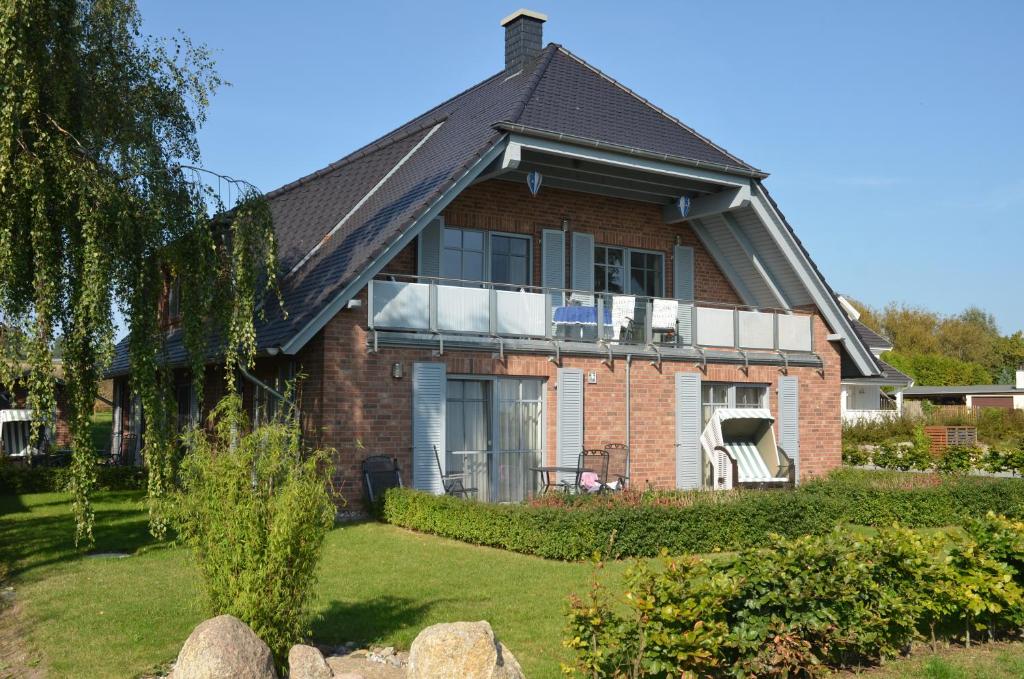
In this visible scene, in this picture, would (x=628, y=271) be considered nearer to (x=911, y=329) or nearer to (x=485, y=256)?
(x=485, y=256)

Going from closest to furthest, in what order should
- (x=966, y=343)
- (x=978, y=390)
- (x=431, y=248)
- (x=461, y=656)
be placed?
(x=461, y=656) < (x=431, y=248) < (x=978, y=390) < (x=966, y=343)

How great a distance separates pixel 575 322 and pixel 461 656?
11.2 m

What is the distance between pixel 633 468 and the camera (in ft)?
56.0

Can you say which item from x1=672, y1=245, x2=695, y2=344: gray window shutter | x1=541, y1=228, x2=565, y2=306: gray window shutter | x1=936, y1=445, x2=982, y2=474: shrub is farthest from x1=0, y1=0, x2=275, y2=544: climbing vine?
x1=936, y1=445, x2=982, y2=474: shrub

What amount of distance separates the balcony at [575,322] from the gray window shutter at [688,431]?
558mm

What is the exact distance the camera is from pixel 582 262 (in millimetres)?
18266

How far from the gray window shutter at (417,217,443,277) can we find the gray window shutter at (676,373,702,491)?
4849 millimetres

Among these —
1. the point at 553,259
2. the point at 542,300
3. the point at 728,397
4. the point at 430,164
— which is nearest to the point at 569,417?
the point at 542,300

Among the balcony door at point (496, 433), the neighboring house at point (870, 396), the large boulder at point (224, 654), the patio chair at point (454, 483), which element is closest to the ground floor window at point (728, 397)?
the balcony door at point (496, 433)

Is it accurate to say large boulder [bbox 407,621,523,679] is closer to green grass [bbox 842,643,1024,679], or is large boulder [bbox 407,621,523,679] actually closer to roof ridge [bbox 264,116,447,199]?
green grass [bbox 842,643,1024,679]

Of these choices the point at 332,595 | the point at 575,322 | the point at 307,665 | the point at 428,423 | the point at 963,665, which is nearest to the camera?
the point at 307,665

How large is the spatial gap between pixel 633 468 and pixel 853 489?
13.1 ft

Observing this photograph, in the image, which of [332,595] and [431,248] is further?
[431,248]

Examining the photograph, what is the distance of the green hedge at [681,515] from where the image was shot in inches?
429
